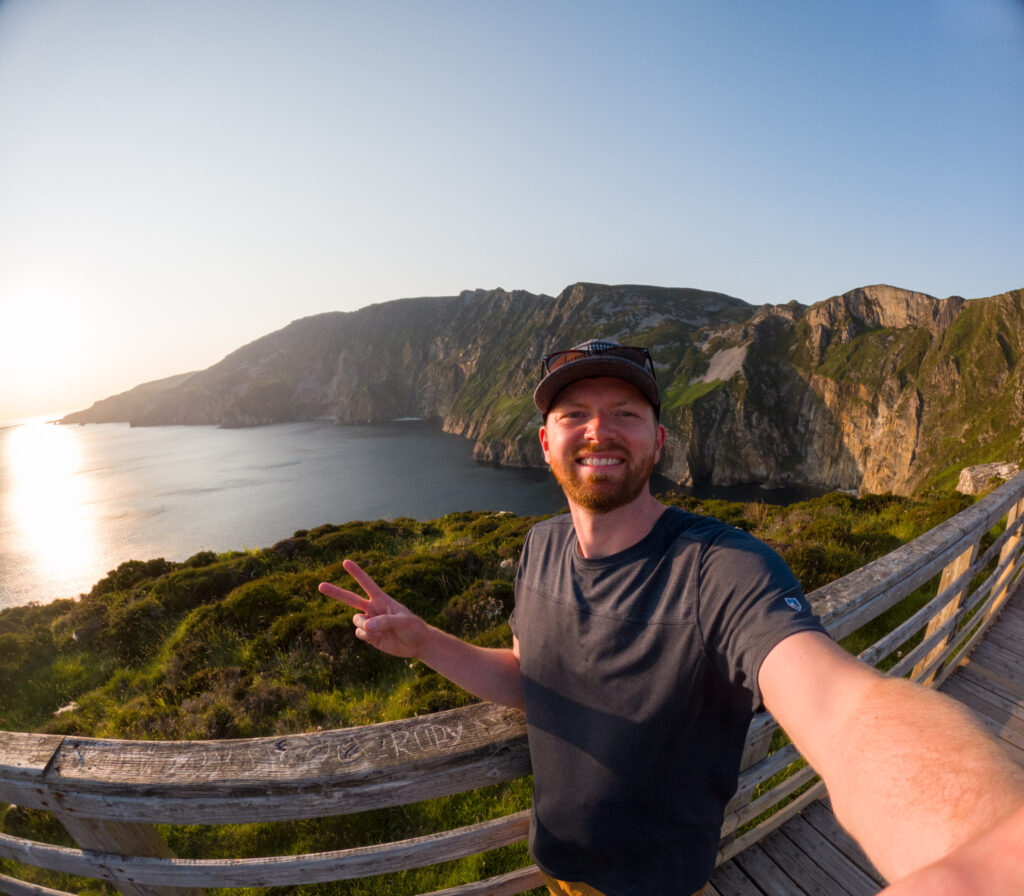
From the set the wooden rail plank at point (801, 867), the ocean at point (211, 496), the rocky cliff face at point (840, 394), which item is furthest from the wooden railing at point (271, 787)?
the rocky cliff face at point (840, 394)

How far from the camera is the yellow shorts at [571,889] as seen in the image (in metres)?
1.84

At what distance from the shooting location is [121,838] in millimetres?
2027

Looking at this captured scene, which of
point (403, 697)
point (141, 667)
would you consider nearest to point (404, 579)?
point (403, 697)

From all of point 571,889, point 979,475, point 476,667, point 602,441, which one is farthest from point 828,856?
point 979,475

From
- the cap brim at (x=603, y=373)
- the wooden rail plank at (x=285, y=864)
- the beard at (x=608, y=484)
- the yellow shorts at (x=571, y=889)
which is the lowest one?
the yellow shorts at (x=571, y=889)

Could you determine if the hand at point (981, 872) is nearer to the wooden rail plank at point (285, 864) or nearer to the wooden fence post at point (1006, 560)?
the wooden rail plank at point (285, 864)

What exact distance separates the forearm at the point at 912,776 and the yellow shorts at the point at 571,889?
1.23 metres

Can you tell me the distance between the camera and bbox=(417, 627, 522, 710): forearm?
6.97ft

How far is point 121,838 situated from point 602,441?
9.20 feet

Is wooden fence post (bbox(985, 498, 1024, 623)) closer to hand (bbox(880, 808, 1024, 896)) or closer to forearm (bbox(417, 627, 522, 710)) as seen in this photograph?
forearm (bbox(417, 627, 522, 710))

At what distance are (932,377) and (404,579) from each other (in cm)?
9280

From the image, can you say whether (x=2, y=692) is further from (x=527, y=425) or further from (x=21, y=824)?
(x=527, y=425)

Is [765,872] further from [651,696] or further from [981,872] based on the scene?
[981,872]

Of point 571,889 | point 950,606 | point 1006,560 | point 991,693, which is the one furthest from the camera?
point 1006,560
